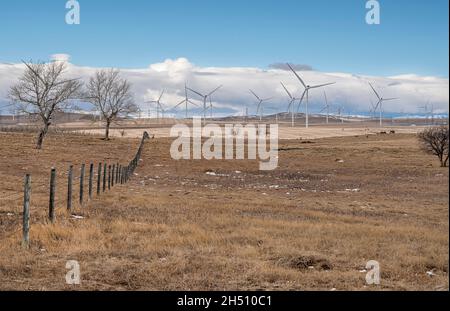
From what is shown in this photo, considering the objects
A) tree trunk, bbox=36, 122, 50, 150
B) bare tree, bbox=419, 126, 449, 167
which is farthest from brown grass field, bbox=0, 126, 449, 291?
tree trunk, bbox=36, 122, 50, 150

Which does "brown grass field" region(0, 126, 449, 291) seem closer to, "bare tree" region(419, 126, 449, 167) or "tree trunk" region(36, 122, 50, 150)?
"bare tree" region(419, 126, 449, 167)

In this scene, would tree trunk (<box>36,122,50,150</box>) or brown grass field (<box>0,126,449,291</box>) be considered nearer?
brown grass field (<box>0,126,449,291</box>)

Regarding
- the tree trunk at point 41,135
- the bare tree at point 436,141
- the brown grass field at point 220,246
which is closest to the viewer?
the brown grass field at point 220,246

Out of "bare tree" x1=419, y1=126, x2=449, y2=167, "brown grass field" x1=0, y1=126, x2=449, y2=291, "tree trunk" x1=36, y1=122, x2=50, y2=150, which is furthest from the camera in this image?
"tree trunk" x1=36, y1=122, x2=50, y2=150

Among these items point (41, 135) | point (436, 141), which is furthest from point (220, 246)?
point (41, 135)

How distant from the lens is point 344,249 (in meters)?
12.2

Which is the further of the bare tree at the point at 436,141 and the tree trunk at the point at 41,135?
the tree trunk at the point at 41,135

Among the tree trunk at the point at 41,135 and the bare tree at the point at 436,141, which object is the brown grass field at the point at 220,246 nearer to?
the bare tree at the point at 436,141

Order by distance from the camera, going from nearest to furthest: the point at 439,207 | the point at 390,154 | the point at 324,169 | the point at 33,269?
the point at 33,269 < the point at 439,207 < the point at 324,169 < the point at 390,154

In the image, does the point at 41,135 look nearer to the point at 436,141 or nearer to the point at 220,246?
the point at 436,141

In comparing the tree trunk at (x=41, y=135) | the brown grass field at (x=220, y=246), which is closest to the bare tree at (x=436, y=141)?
the brown grass field at (x=220, y=246)
